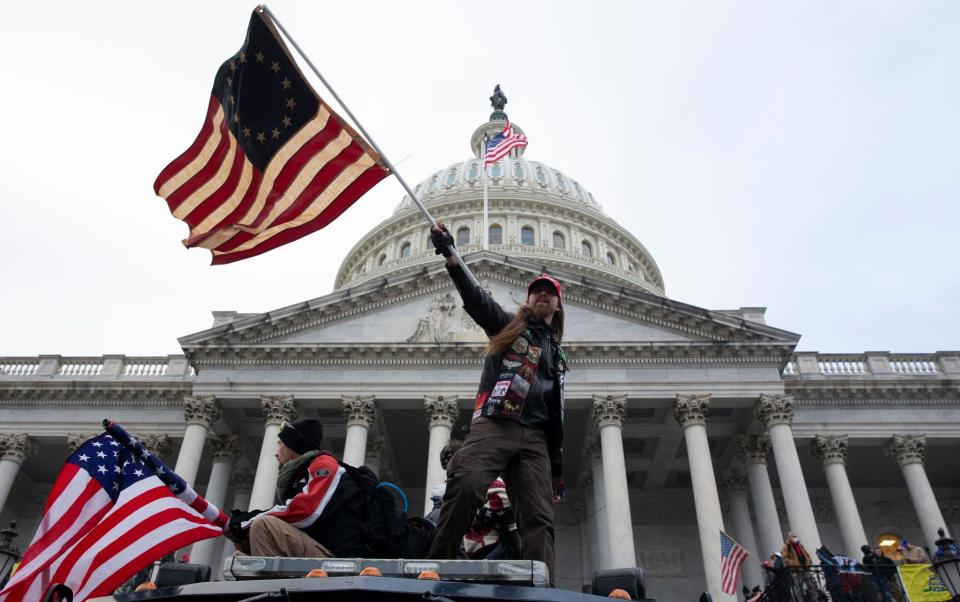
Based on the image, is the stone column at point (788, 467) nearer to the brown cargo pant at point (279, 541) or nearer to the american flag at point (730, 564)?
the american flag at point (730, 564)

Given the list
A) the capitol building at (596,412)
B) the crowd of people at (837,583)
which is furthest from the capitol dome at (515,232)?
the crowd of people at (837,583)

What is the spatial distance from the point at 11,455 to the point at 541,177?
148ft

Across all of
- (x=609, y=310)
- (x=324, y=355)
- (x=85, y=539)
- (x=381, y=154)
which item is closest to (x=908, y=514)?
(x=609, y=310)

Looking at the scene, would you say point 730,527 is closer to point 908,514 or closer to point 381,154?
point 908,514

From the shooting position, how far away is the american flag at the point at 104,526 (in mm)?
5184

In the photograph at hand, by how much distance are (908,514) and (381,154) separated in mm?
34025

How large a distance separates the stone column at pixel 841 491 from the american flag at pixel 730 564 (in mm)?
6001

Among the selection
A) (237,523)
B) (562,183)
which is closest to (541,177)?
(562,183)

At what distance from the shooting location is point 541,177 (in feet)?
210

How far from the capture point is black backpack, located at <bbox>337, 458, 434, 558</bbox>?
15.3 feet

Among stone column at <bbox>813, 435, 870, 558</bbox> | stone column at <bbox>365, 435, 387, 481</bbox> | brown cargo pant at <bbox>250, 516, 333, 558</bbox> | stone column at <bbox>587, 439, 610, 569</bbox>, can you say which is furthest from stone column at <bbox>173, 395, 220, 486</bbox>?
brown cargo pant at <bbox>250, 516, 333, 558</bbox>

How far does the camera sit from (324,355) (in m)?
27.9

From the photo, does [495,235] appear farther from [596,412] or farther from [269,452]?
[269,452]

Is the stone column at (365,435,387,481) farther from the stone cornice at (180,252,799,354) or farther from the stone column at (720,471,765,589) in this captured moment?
the stone column at (720,471,765,589)
